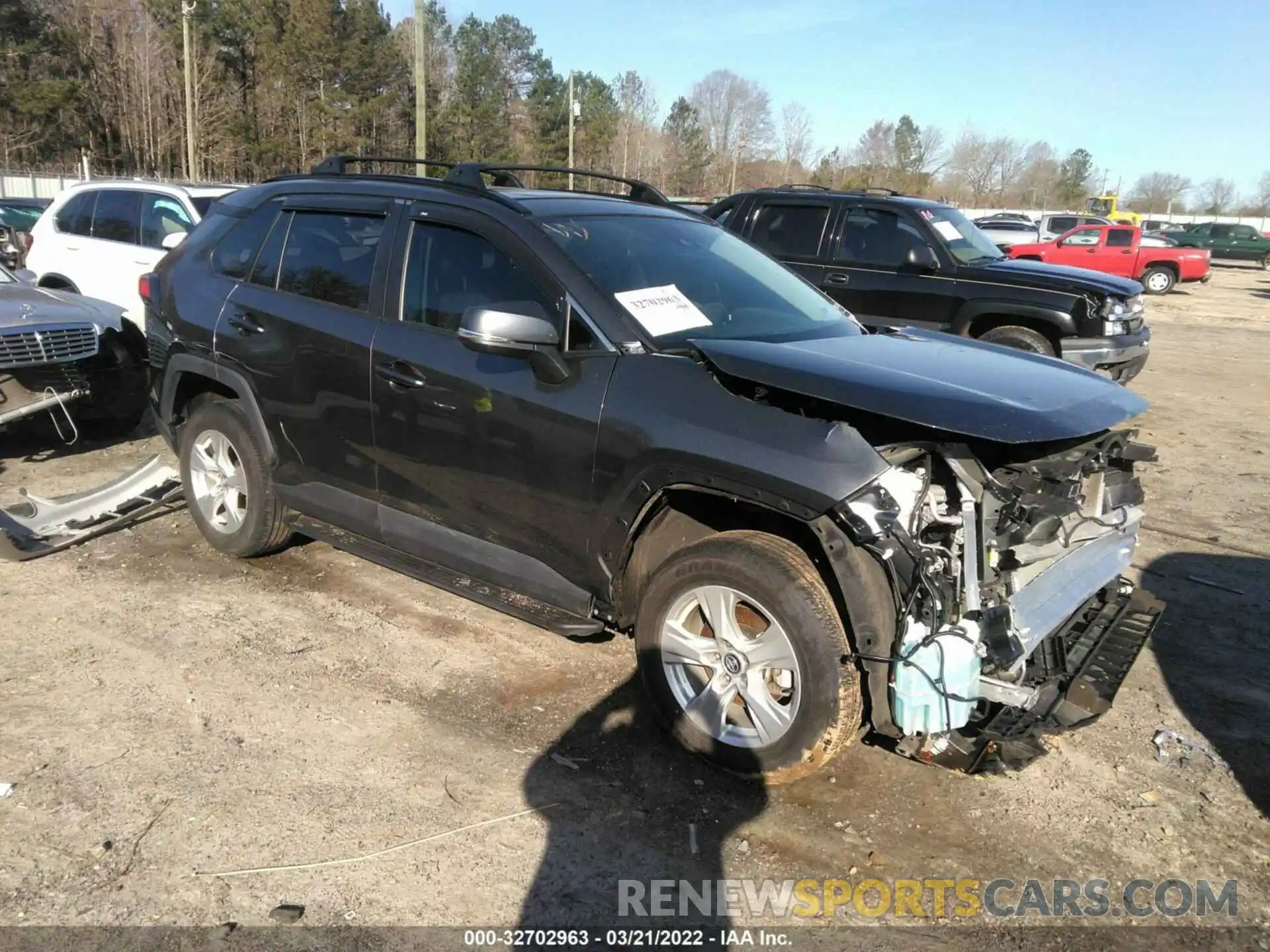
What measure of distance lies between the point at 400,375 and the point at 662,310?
1140 millimetres

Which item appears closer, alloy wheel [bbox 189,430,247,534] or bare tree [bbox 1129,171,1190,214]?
alloy wheel [bbox 189,430,247,534]

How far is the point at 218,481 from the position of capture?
198 inches

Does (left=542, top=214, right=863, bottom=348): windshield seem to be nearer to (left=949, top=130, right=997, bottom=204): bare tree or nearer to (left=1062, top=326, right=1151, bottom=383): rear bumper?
(left=1062, top=326, right=1151, bottom=383): rear bumper

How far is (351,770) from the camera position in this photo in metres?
3.32

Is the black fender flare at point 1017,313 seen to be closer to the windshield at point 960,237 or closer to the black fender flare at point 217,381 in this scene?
the windshield at point 960,237

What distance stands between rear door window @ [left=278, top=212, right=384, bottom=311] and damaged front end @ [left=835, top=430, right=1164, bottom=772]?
8.18 ft

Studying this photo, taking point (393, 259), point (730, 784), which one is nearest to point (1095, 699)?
point (730, 784)

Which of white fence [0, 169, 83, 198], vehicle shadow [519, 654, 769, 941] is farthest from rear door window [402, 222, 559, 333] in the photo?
white fence [0, 169, 83, 198]

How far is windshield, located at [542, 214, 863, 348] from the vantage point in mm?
3670

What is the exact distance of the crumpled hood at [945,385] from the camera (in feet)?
9.38

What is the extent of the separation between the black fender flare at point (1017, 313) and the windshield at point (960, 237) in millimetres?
558

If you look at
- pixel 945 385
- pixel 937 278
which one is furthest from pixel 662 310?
pixel 937 278

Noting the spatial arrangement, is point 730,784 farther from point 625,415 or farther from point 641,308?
point 641,308

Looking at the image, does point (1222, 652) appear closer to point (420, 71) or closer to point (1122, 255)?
point (420, 71)
